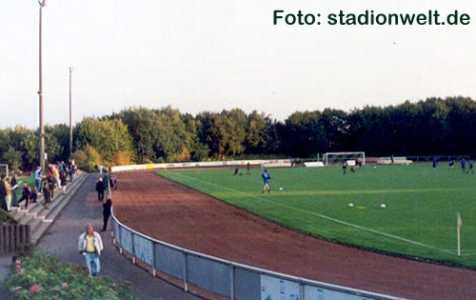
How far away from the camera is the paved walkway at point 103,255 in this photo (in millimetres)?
17719

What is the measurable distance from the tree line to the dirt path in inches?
2806

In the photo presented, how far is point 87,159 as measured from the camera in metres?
107

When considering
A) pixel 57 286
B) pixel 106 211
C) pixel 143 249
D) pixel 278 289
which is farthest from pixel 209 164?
pixel 57 286

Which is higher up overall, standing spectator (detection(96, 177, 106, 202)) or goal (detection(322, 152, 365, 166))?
goal (detection(322, 152, 365, 166))

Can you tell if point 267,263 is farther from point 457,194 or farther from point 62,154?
point 62,154

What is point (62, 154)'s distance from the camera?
390 feet

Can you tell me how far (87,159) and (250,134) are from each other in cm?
4292

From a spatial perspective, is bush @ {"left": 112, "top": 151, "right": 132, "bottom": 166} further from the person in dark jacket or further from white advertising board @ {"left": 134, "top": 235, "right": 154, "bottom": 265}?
white advertising board @ {"left": 134, "top": 235, "right": 154, "bottom": 265}

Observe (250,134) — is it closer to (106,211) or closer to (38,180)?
(38,180)

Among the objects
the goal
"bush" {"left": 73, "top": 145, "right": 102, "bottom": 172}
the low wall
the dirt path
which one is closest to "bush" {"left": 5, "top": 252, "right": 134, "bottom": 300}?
the dirt path

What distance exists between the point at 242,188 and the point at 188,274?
42352 mm

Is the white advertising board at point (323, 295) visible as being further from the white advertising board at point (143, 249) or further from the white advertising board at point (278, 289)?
the white advertising board at point (143, 249)

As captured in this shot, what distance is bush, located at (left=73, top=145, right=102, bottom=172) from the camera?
104562mm

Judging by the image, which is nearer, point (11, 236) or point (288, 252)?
point (11, 236)
